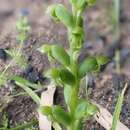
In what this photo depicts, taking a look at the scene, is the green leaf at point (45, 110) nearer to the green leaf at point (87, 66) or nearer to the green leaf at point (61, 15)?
the green leaf at point (87, 66)

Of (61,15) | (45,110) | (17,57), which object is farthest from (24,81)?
(61,15)

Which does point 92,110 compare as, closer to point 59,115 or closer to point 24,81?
point 59,115

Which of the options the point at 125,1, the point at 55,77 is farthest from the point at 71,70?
the point at 125,1

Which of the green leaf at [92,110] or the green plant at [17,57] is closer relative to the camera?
the green leaf at [92,110]

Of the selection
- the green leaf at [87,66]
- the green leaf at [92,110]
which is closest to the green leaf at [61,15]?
the green leaf at [87,66]

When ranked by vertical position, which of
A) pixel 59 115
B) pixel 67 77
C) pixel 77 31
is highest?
pixel 77 31

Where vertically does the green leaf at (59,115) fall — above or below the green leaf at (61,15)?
below

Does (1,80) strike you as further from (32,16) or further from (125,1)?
(125,1)
